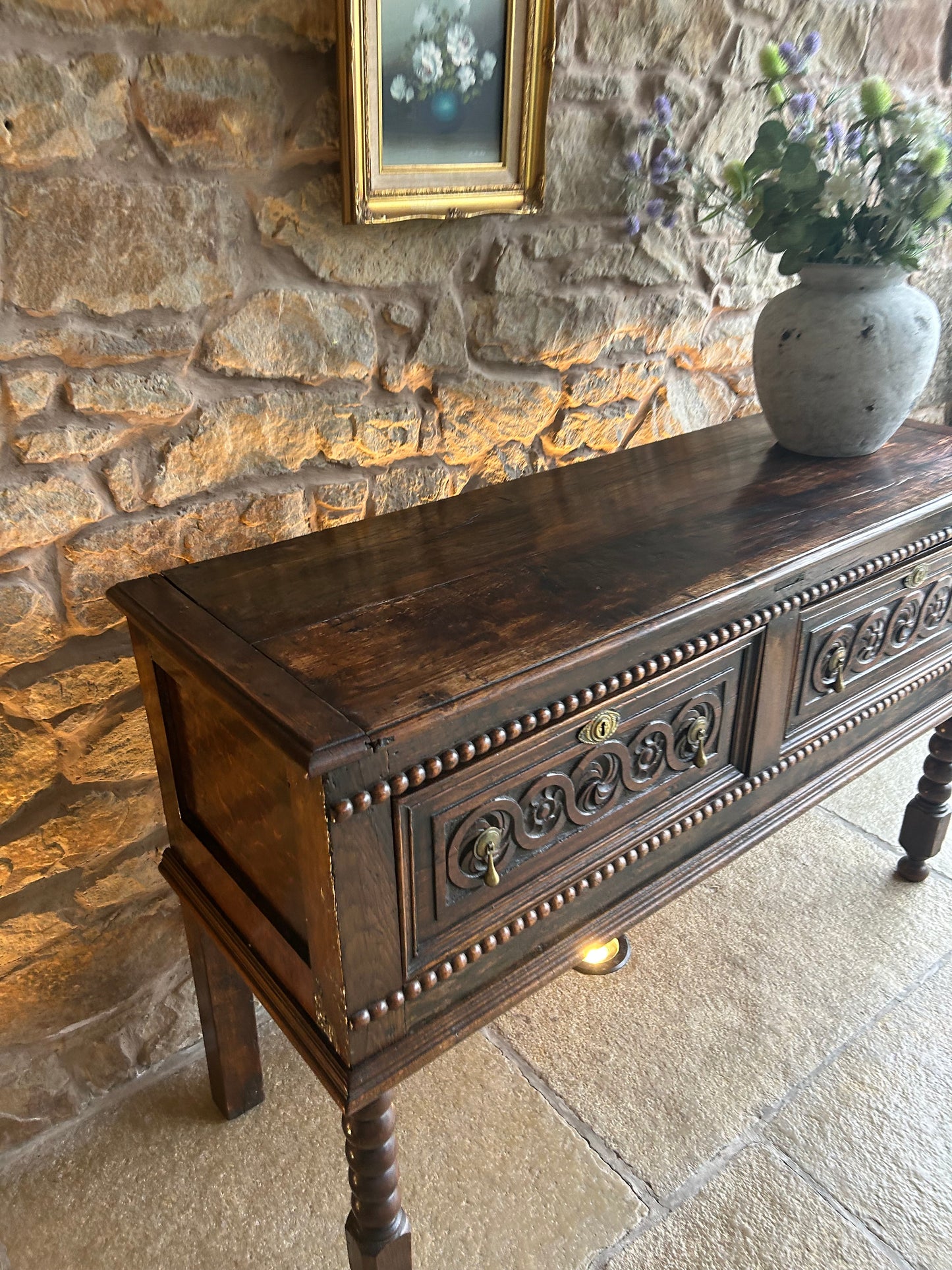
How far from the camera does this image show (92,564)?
4.16 ft

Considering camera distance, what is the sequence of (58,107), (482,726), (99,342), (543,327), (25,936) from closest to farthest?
1. (482,726)
2. (58,107)
3. (99,342)
4. (25,936)
5. (543,327)

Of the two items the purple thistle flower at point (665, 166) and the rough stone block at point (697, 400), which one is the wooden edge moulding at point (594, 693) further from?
the purple thistle flower at point (665, 166)

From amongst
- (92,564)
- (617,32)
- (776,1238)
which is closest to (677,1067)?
(776,1238)

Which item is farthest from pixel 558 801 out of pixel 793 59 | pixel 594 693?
pixel 793 59

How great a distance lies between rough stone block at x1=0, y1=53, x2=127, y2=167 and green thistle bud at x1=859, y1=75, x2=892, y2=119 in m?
1.06

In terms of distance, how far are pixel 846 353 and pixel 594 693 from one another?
815mm

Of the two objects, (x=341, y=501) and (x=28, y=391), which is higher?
(x=28, y=391)

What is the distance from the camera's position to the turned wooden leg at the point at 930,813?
1.90 m

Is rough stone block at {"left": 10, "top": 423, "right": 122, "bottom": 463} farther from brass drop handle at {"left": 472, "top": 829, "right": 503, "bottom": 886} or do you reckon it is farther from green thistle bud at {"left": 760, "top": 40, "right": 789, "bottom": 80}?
green thistle bud at {"left": 760, "top": 40, "right": 789, "bottom": 80}

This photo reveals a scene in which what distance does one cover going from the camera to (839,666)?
1.40 m

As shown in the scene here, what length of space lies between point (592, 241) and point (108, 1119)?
5.62 feet

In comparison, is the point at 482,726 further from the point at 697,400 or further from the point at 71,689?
the point at 697,400

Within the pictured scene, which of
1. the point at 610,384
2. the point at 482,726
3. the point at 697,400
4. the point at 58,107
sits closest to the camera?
the point at 482,726

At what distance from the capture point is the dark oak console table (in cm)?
93
